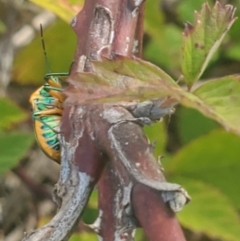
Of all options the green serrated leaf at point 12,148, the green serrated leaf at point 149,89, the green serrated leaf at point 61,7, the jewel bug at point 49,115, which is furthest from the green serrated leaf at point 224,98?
the green serrated leaf at point 12,148

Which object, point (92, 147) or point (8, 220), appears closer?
point (92, 147)

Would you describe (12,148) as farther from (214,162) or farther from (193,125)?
(193,125)

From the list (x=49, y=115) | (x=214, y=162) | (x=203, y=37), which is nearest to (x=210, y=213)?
(x=214, y=162)

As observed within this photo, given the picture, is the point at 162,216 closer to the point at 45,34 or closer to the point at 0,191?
the point at 0,191

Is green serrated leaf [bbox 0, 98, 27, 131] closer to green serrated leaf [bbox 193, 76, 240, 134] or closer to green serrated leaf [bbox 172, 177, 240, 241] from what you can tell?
green serrated leaf [bbox 172, 177, 240, 241]

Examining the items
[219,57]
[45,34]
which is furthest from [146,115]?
[219,57]

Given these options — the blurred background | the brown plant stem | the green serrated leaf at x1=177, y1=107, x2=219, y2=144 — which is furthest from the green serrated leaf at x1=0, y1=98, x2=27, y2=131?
the brown plant stem

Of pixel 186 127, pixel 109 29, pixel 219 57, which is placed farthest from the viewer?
pixel 219 57

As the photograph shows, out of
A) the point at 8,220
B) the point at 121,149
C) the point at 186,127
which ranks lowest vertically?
the point at 8,220

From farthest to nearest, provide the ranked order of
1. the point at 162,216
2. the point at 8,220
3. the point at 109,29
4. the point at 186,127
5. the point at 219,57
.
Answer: the point at 219,57, the point at 186,127, the point at 8,220, the point at 109,29, the point at 162,216
